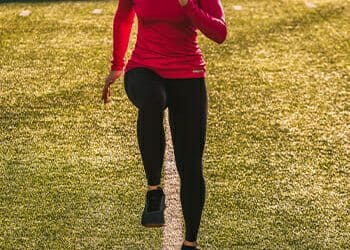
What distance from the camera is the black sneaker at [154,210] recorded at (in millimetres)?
4160

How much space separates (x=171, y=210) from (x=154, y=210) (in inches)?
30.9

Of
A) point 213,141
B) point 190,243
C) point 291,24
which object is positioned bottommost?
point 291,24

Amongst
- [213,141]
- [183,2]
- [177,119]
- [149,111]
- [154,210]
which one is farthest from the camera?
[213,141]

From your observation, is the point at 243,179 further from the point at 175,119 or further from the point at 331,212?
the point at 175,119

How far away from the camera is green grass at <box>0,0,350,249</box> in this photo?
15.5ft

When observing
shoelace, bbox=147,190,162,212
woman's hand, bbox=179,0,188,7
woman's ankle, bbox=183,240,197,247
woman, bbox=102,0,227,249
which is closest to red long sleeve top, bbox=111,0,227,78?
woman, bbox=102,0,227,249

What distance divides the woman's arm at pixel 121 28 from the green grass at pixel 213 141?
967 millimetres

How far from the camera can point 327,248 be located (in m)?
4.50

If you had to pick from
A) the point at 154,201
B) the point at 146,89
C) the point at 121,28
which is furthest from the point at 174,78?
the point at 154,201

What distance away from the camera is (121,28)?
4.34m

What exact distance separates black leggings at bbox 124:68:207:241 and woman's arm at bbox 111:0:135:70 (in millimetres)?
324

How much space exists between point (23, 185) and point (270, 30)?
15.4ft

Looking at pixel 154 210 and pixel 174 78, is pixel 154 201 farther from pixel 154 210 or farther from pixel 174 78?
pixel 174 78

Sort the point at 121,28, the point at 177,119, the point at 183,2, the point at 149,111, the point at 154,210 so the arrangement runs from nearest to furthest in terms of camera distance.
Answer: the point at 183,2 < the point at 149,111 < the point at 177,119 < the point at 154,210 < the point at 121,28
